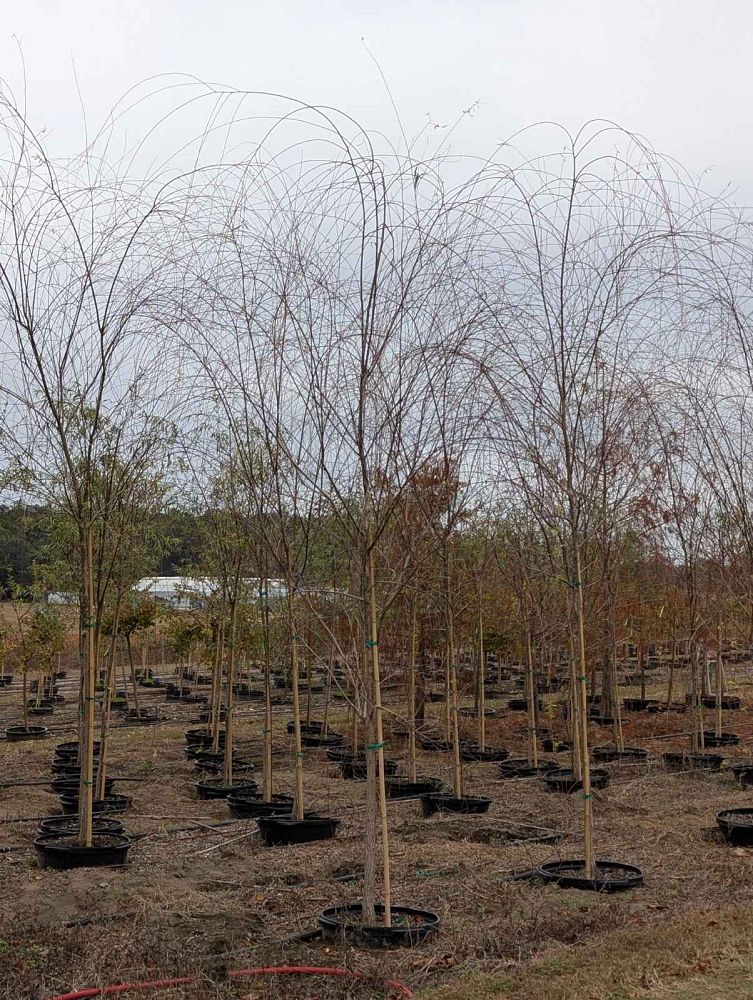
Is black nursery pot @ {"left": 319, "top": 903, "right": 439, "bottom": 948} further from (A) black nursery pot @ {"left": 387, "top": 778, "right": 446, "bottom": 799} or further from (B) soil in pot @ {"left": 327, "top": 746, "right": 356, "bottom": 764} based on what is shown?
(B) soil in pot @ {"left": 327, "top": 746, "right": 356, "bottom": 764}

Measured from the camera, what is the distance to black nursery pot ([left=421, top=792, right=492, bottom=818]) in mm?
8680

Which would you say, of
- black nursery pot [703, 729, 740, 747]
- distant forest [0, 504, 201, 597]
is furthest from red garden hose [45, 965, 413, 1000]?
black nursery pot [703, 729, 740, 747]

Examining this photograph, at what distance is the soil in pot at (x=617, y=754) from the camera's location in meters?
12.1

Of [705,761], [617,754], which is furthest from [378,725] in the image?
[617,754]

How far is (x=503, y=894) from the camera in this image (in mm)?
5895

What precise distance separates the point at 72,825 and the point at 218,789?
2333 mm

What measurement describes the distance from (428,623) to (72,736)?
19.6 ft

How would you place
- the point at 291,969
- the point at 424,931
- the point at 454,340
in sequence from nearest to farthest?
the point at 291,969 < the point at 424,931 < the point at 454,340

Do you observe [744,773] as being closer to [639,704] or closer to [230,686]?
[230,686]

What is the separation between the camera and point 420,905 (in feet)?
18.7

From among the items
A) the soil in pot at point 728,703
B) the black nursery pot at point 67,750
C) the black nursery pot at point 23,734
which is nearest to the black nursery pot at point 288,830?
the black nursery pot at point 67,750

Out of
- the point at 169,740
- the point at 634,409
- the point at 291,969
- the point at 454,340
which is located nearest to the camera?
the point at 291,969

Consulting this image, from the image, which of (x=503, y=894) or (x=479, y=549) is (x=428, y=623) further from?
(x=503, y=894)

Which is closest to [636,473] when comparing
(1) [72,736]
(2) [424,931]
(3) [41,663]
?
(2) [424,931]
